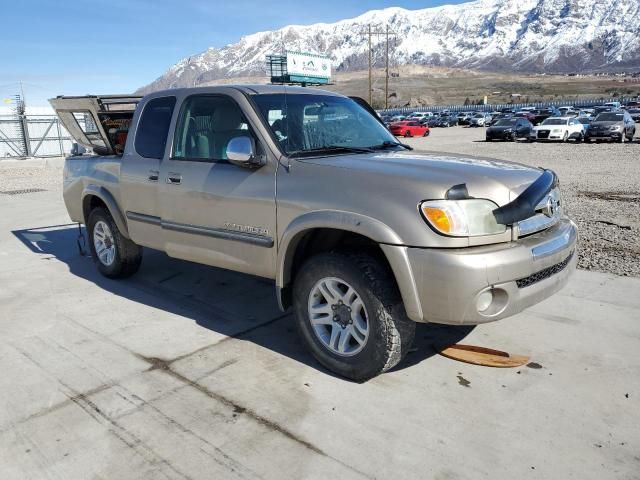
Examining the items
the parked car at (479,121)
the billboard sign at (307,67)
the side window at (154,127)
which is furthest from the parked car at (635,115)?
the side window at (154,127)

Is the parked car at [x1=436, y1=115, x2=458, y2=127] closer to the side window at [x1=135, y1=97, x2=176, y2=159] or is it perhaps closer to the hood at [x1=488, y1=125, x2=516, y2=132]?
the hood at [x1=488, y1=125, x2=516, y2=132]

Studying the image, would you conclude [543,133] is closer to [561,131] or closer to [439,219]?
[561,131]

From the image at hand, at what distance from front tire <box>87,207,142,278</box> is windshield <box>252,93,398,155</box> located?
7.73 feet

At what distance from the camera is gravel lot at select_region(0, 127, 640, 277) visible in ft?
21.3

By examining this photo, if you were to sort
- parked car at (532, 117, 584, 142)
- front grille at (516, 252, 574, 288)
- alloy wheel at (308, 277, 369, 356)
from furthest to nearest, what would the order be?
1. parked car at (532, 117, 584, 142)
2. alloy wheel at (308, 277, 369, 356)
3. front grille at (516, 252, 574, 288)

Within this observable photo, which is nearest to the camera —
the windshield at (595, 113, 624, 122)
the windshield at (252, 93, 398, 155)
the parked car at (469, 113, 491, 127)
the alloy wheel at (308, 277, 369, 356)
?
the alloy wheel at (308, 277, 369, 356)

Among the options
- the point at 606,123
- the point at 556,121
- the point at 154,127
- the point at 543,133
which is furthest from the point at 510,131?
the point at 154,127

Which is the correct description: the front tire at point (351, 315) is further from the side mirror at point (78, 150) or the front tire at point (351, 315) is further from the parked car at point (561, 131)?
the parked car at point (561, 131)

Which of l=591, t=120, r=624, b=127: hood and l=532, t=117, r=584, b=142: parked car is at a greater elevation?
l=591, t=120, r=624, b=127: hood

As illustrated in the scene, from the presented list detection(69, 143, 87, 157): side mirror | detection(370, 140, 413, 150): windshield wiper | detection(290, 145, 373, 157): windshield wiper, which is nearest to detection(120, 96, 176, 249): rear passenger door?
detection(290, 145, 373, 157): windshield wiper

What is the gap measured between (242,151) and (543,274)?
213 cm

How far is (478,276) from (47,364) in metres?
3.06

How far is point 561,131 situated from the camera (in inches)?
1118

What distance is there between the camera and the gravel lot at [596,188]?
6496mm
